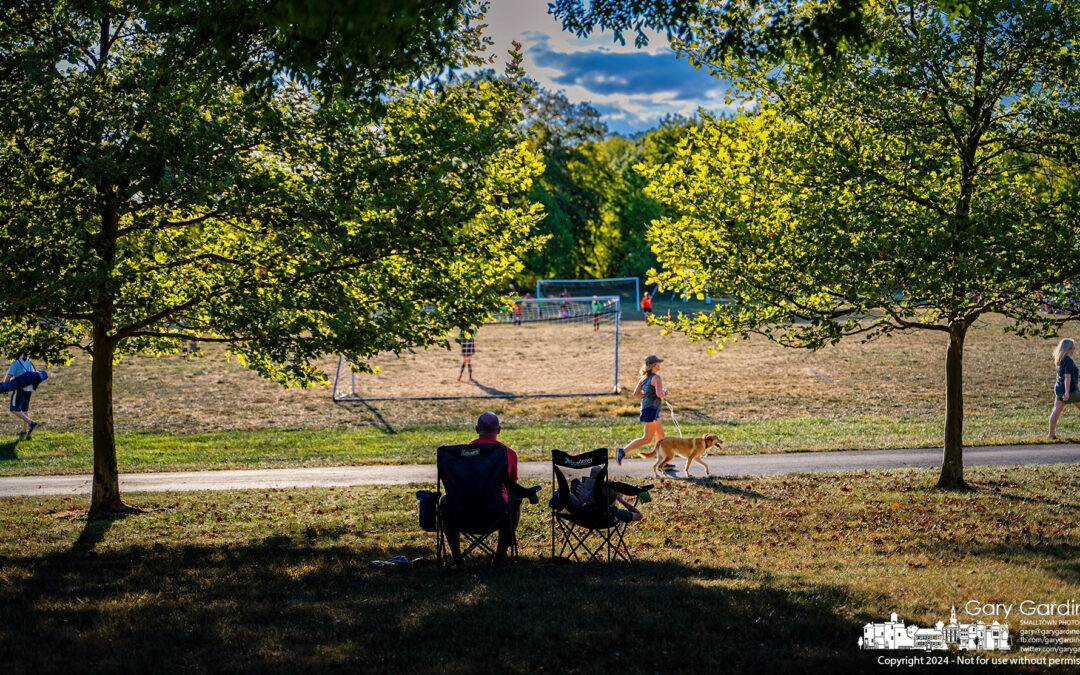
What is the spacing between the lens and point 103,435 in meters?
11.6

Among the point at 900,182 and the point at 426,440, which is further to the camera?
the point at 426,440

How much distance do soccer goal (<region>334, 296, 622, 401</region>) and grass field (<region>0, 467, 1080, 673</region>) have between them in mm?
8749

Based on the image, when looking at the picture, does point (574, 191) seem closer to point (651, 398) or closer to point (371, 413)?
point (371, 413)

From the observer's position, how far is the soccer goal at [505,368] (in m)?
25.8

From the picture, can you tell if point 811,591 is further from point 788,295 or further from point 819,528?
point 788,295

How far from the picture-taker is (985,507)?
1095 centimetres

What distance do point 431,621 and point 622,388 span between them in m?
20.6

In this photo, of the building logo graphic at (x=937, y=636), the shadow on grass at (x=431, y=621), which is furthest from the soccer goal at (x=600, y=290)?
the building logo graphic at (x=937, y=636)

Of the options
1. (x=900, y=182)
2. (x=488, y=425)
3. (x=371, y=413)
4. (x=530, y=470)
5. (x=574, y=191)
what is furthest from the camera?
(x=574, y=191)

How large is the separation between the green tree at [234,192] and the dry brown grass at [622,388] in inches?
432

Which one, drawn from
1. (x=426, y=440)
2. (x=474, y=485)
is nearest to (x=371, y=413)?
(x=426, y=440)

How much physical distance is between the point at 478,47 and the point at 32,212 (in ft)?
17.1

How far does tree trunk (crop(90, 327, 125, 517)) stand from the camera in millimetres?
11430

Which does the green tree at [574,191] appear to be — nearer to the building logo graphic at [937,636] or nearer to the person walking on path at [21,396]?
the person walking on path at [21,396]
